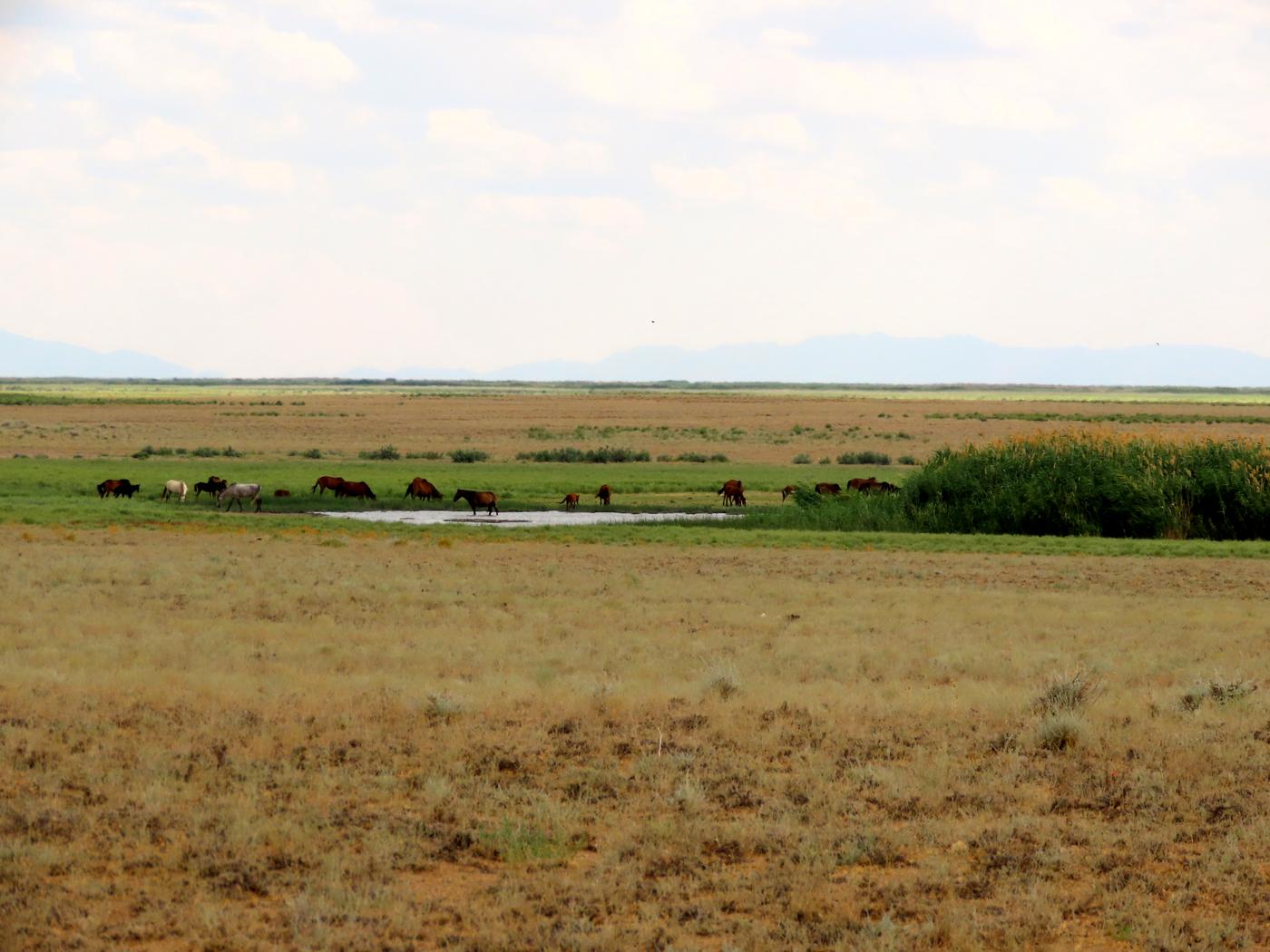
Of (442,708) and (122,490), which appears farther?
(122,490)

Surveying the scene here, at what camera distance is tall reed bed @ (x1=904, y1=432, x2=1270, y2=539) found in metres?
33.6

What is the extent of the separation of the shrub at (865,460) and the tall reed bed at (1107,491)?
28.7m

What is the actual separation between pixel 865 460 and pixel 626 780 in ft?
187

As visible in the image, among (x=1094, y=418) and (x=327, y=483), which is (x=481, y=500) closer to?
(x=327, y=483)

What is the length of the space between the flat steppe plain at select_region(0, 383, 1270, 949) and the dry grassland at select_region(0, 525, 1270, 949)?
33 mm

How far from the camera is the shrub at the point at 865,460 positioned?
6488cm

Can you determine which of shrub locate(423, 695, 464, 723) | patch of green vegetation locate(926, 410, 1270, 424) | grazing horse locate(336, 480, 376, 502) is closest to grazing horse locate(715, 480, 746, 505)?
grazing horse locate(336, 480, 376, 502)

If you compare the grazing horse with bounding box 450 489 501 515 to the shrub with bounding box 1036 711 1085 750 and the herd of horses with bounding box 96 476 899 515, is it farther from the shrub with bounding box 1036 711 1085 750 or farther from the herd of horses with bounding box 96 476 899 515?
the shrub with bounding box 1036 711 1085 750

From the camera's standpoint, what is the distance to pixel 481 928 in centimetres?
754

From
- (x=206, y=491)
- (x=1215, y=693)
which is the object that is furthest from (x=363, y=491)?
(x=1215, y=693)

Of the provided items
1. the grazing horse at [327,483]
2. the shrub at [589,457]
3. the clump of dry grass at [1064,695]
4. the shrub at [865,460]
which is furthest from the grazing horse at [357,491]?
the clump of dry grass at [1064,695]

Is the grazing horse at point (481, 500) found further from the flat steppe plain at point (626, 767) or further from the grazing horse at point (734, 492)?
the flat steppe plain at point (626, 767)

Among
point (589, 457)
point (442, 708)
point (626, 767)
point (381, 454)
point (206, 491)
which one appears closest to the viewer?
point (626, 767)

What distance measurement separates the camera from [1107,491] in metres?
33.9
